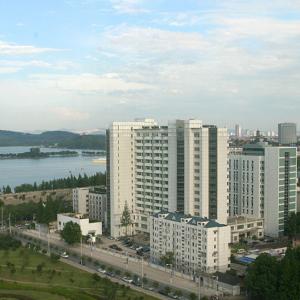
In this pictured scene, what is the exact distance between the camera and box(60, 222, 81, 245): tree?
13.0m

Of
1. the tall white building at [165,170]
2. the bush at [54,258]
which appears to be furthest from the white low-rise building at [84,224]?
the bush at [54,258]

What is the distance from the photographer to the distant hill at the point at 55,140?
241ft

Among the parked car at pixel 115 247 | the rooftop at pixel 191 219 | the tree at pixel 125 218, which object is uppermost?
the rooftop at pixel 191 219

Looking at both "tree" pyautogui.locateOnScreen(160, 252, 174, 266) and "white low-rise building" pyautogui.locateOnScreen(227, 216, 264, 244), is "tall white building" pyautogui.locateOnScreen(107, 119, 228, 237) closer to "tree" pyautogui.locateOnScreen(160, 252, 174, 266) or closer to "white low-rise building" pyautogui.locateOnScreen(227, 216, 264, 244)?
"white low-rise building" pyautogui.locateOnScreen(227, 216, 264, 244)

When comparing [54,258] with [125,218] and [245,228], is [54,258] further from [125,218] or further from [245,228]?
[245,228]

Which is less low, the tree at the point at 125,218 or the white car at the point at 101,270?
the tree at the point at 125,218

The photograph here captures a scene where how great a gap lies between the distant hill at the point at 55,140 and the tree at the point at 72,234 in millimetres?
57011

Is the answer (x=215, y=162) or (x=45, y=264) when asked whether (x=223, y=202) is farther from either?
(x=45, y=264)

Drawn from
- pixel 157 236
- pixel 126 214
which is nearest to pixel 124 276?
pixel 157 236

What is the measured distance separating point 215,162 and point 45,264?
471 cm

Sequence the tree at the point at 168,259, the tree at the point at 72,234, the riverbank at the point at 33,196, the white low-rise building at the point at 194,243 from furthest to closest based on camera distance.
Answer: the riverbank at the point at 33,196, the tree at the point at 72,234, the tree at the point at 168,259, the white low-rise building at the point at 194,243

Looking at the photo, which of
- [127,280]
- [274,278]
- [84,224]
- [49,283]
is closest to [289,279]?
[274,278]

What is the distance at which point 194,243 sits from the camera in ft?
35.7

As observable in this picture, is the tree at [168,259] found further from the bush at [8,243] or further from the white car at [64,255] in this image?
the bush at [8,243]
